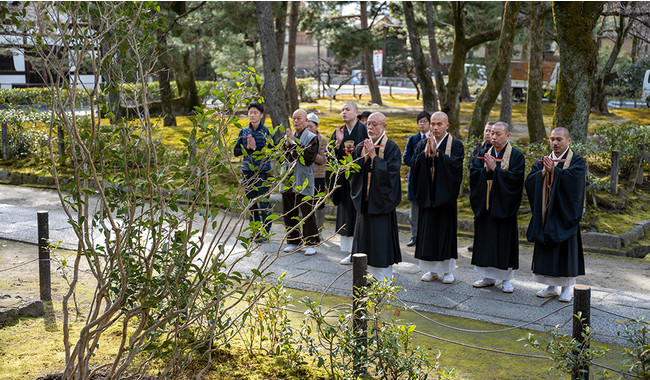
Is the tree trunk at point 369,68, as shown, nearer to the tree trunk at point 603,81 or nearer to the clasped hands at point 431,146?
the tree trunk at point 603,81

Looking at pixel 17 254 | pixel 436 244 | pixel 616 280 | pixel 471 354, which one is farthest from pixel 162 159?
pixel 616 280

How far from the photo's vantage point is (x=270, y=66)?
12023mm

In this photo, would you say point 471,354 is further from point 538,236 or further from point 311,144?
point 311,144

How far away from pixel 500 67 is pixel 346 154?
5984 mm

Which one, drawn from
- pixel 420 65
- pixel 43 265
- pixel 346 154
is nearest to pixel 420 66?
pixel 420 65

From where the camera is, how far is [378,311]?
4.17m

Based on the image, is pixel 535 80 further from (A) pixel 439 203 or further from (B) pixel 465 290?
(B) pixel 465 290

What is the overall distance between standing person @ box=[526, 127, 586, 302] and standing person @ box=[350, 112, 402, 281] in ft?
4.75

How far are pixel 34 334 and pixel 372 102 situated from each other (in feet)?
80.9

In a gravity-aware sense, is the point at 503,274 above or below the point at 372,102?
below

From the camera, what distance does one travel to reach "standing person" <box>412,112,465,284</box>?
22.8ft

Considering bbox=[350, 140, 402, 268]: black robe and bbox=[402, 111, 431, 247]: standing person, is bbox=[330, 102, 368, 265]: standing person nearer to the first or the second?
bbox=[402, 111, 431, 247]: standing person

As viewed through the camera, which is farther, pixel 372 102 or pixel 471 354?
pixel 372 102

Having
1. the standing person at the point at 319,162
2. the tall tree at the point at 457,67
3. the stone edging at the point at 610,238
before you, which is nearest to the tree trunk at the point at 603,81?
the tall tree at the point at 457,67
